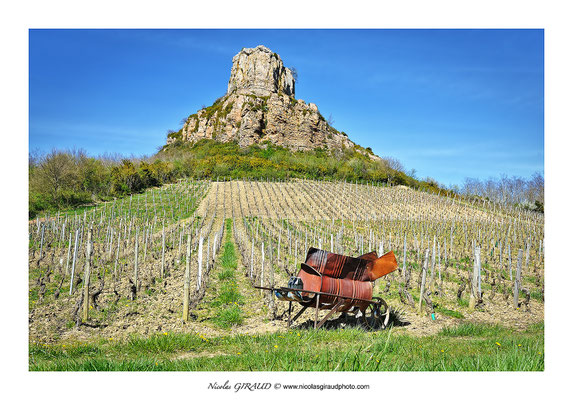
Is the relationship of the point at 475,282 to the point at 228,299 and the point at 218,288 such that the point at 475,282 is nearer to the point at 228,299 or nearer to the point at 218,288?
the point at 228,299

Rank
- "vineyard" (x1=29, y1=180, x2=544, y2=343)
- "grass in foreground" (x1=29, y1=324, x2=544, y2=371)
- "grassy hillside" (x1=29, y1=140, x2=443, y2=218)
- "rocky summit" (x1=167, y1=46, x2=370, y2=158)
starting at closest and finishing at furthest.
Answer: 1. "grass in foreground" (x1=29, y1=324, x2=544, y2=371)
2. "vineyard" (x1=29, y1=180, x2=544, y2=343)
3. "grassy hillside" (x1=29, y1=140, x2=443, y2=218)
4. "rocky summit" (x1=167, y1=46, x2=370, y2=158)

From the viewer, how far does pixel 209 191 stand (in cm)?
4022

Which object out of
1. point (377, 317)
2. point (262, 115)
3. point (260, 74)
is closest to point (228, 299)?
point (377, 317)

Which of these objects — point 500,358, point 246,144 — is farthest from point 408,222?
point 246,144

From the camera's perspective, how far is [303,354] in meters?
4.39

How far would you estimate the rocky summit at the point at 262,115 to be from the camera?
7569 centimetres

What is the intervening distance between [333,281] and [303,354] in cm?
243

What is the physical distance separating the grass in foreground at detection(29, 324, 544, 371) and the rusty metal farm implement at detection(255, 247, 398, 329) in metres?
0.62

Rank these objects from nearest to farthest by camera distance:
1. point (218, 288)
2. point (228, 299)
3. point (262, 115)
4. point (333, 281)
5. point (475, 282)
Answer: point (333, 281)
point (475, 282)
point (228, 299)
point (218, 288)
point (262, 115)

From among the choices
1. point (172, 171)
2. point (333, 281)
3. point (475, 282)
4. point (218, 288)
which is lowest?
point (218, 288)

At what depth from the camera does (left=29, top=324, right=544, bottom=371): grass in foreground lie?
395cm

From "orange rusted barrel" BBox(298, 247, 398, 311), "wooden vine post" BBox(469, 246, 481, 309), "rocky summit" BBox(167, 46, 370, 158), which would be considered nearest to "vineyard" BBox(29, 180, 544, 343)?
"wooden vine post" BBox(469, 246, 481, 309)

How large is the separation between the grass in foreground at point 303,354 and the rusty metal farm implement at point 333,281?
2.05 feet

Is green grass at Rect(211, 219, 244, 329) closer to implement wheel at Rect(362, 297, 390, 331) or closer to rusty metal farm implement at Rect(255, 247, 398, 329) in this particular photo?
rusty metal farm implement at Rect(255, 247, 398, 329)
